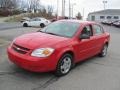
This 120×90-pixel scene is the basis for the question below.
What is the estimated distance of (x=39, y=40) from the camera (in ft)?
19.4

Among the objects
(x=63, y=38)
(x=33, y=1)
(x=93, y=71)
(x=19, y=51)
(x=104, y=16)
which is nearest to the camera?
(x=19, y=51)

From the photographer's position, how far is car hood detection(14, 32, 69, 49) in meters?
5.63

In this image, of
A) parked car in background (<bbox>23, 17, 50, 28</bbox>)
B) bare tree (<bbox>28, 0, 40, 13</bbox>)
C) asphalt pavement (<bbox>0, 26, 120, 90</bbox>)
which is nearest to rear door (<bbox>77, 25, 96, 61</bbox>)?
asphalt pavement (<bbox>0, 26, 120, 90</bbox>)

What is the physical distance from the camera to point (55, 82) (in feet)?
18.1

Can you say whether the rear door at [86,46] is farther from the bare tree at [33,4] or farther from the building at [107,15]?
the bare tree at [33,4]

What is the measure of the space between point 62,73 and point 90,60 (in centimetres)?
228

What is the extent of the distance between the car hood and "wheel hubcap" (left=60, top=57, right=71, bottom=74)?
551 mm

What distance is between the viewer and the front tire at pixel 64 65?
232 inches

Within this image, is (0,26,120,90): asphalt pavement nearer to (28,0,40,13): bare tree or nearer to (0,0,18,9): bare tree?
(0,0,18,9): bare tree

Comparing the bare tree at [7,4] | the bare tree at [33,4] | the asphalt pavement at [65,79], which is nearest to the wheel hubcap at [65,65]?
the asphalt pavement at [65,79]

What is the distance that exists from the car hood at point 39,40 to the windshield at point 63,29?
38 centimetres

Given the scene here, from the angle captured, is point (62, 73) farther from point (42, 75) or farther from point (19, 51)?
point (19, 51)

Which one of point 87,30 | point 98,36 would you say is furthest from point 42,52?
point 98,36

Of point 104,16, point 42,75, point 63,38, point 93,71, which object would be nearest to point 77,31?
point 63,38
